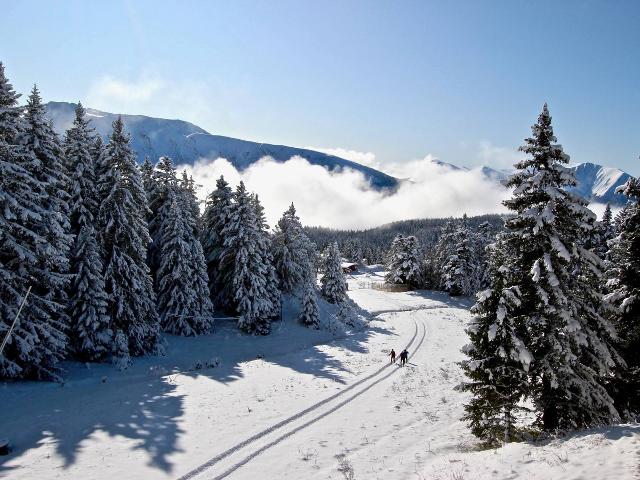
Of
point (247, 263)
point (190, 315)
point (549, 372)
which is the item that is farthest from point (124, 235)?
point (549, 372)

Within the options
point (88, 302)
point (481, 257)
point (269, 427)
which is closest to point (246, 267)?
point (88, 302)

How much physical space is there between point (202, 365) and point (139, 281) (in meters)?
8.24

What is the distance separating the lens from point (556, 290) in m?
14.6

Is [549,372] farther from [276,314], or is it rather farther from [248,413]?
[276,314]

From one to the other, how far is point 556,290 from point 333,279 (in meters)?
44.6

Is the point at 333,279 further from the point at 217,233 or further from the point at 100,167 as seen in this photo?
the point at 100,167

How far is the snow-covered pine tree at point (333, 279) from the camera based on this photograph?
57.5 m

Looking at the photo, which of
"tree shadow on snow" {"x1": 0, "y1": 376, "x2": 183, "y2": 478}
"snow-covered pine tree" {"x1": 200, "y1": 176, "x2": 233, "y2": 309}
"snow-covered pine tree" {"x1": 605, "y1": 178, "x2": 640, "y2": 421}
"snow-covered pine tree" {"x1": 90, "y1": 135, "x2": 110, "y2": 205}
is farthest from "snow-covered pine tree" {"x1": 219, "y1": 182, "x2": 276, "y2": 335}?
"snow-covered pine tree" {"x1": 605, "y1": 178, "x2": 640, "y2": 421}

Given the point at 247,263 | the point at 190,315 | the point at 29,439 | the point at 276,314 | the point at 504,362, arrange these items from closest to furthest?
the point at 504,362, the point at 29,439, the point at 190,315, the point at 247,263, the point at 276,314

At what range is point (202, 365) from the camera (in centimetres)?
3306

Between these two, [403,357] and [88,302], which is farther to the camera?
[403,357]

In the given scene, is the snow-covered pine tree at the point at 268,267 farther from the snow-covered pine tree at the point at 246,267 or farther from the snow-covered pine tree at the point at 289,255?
the snow-covered pine tree at the point at 289,255

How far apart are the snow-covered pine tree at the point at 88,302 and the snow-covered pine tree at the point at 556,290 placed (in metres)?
26.0

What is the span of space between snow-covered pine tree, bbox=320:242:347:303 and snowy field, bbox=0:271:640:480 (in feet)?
69.9
